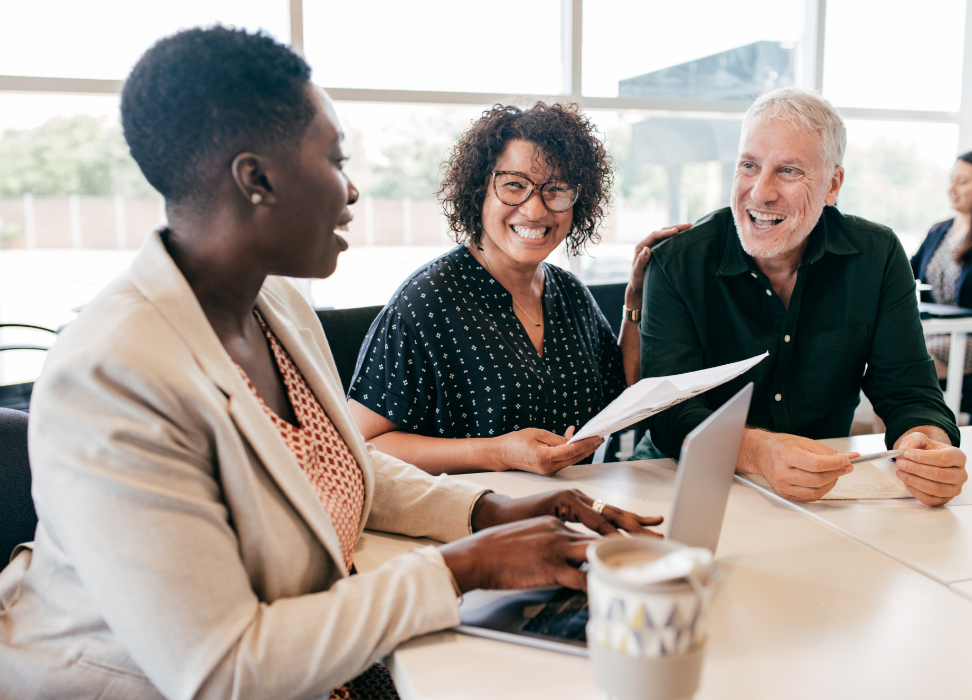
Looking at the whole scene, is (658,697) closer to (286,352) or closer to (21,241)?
(286,352)

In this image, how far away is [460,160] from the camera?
1.94 metres

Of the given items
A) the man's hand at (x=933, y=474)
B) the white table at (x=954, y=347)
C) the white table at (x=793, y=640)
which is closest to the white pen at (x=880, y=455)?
the man's hand at (x=933, y=474)

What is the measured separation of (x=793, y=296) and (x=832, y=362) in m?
0.19

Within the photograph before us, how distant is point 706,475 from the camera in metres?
0.83

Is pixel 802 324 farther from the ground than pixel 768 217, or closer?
closer

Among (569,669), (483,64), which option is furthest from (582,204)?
(483,64)

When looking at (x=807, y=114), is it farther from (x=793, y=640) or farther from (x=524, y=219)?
(x=793, y=640)

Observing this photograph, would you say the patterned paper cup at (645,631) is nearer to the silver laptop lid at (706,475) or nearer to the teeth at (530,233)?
the silver laptop lid at (706,475)

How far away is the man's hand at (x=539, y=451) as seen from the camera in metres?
1.38

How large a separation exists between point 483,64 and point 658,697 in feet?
12.1

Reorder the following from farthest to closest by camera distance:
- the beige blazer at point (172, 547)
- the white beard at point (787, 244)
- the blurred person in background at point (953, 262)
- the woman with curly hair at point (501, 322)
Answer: the blurred person in background at point (953, 262) < the white beard at point (787, 244) < the woman with curly hair at point (501, 322) < the beige blazer at point (172, 547)

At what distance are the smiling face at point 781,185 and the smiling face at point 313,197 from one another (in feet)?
3.84

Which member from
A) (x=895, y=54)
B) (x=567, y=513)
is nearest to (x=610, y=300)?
(x=567, y=513)

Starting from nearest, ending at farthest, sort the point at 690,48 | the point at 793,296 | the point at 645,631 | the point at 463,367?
the point at 645,631 → the point at 463,367 → the point at 793,296 → the point at 690,48
